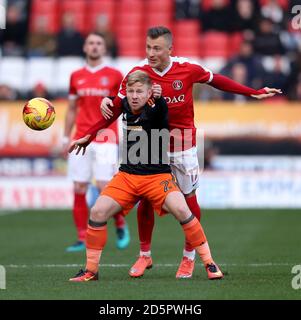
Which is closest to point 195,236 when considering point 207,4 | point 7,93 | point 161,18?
point 7,93

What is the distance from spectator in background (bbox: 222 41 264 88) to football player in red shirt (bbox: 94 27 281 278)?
10.7 metres

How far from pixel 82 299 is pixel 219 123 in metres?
11.8

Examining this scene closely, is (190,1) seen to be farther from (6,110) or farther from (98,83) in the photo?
(98,83)

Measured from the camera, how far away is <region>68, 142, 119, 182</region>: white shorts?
479 inches

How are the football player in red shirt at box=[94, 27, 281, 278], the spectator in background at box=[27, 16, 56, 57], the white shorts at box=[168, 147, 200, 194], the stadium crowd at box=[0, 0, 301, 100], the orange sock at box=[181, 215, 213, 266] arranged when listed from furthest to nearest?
the spectator in background at box=[27, 16, 56, 57] < the stadium crowd at box=[0, 0, 301, 100] < the white shorts at box=[168, 147, 200, 194] < the football player in red shirt at box=[94, 27, 281, 278] < the orange sock at box=[181, 215, 213, 266]

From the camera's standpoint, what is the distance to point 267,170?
728 inches

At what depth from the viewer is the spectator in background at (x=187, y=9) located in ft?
75.4

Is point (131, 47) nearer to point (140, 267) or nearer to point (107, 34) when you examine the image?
point (107, 34)

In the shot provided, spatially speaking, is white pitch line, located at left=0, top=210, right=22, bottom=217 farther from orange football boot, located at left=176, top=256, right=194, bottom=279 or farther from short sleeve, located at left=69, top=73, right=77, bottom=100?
orange football boot, located at left=176, top=256, right=194, bottom=279

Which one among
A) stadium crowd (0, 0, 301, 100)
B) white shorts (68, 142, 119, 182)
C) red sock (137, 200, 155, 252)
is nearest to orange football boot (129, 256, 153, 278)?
red sock (137, 200, 155, 252)

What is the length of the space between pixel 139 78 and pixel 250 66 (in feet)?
38.6

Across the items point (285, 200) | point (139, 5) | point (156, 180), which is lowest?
point (285, 200)

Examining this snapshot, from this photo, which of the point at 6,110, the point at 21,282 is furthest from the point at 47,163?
the point at 21,282

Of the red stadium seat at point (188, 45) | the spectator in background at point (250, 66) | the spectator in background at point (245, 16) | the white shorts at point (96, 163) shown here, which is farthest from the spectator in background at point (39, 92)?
the white shorts at point (96, 163)
